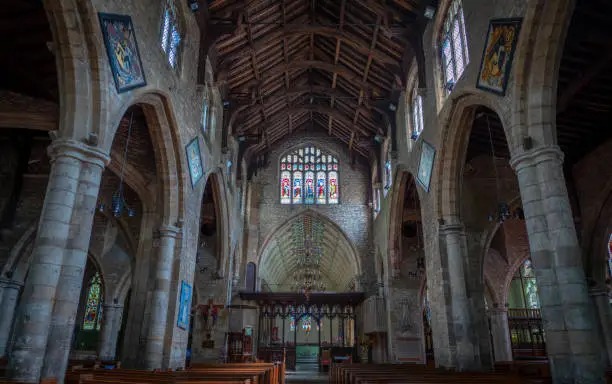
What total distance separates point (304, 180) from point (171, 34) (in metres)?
14.1

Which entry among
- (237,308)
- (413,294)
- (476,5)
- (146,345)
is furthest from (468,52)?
(237,308)

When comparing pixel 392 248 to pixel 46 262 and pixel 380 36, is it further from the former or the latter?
pixel 46 262

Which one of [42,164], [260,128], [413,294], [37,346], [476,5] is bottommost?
[37,346]

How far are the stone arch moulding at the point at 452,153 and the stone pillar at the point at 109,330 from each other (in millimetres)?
13427

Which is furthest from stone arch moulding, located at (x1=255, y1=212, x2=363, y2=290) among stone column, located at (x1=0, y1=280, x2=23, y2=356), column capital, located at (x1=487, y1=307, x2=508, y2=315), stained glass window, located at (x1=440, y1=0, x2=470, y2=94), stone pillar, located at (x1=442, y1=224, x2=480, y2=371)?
stained glass window, located at (x1=440, y1=0, x2=470, y2=94)

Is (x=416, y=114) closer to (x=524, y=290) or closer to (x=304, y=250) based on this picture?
(x=524, y=290)

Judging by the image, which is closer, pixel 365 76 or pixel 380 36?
pixel 380 36

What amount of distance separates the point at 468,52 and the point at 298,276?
28.5 metres

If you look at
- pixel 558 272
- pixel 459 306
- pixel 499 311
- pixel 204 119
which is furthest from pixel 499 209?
pixel 499 311

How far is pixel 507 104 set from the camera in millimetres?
7680

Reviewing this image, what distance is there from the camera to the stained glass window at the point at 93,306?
20.9 metres

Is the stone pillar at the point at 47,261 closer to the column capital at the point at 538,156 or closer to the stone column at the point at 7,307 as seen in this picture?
the column capital at the point at 538,156

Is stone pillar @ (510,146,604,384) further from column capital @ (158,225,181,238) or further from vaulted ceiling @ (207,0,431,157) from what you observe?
column capital @ (158,225,181,238)

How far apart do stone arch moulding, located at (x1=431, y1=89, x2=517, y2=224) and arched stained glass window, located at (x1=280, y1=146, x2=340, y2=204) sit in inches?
493
